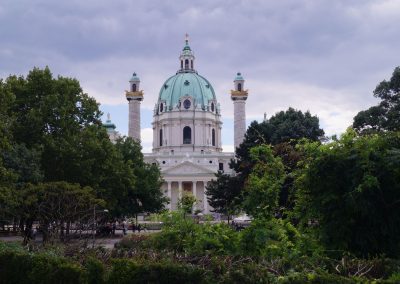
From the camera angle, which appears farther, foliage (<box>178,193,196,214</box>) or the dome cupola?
the dome cupola

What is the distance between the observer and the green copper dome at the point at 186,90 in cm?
10888

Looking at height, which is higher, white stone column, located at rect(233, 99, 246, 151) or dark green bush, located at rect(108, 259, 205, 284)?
white stone column, located at rect(233, 99, 246, 151)

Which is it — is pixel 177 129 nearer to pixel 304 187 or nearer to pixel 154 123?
pixel 154 123

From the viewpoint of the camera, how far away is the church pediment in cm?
9738

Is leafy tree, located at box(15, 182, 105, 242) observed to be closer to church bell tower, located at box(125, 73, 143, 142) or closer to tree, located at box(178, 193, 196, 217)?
tree, located at box(178, 193, 196, 217)

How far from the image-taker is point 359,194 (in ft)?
45.4

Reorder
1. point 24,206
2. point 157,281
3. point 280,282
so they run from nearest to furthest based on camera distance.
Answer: point 280,282 → point 157,281 → point 24,206

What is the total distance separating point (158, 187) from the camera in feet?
172

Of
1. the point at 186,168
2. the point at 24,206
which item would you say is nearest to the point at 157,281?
Result: the point at 24,206

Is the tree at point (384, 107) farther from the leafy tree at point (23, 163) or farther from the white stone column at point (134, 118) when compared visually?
the white stone column at point (134, 118)

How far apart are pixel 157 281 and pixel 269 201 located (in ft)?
20.4

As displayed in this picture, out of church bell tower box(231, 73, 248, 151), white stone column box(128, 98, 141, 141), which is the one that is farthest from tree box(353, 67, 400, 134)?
white stone column box(128, 98, 141, 141)

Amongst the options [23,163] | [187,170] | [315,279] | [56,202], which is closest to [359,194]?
[315,279]

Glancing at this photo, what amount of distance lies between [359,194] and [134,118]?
93203mm
